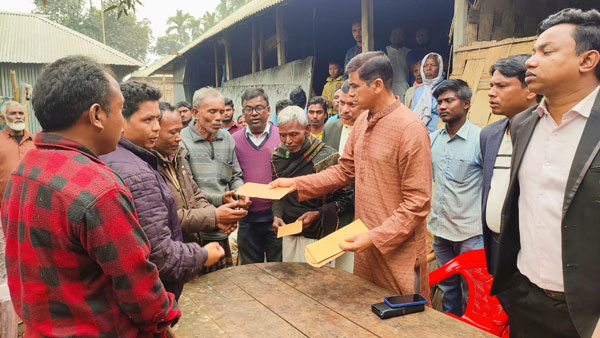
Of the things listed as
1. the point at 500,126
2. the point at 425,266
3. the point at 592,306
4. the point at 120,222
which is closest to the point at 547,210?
the point at 592,306

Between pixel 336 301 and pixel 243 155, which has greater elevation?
pixel 243 155

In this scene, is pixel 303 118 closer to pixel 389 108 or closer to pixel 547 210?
pixel 389 108

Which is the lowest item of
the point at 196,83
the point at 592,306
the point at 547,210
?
the point at 592,306

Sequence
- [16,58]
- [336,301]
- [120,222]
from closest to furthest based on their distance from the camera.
→ [120,222], [336,301], [16,58]

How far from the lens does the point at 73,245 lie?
48.5 inches

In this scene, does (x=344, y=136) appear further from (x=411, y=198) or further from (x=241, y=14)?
(x=241, y=14)

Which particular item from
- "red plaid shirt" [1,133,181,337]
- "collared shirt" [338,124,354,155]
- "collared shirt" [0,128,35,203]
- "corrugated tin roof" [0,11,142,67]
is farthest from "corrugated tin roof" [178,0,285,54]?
"red plaid shirt" [1,133,181,337]

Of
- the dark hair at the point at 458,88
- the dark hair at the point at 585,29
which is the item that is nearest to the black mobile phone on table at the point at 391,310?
the dark hair at the point at 585,29

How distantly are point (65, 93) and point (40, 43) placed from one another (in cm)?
1900

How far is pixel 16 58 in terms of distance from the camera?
1498 centimetres

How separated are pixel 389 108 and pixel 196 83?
16.4 metres

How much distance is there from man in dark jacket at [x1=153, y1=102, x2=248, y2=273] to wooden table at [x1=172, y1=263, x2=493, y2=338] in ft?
1.03

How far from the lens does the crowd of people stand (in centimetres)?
125

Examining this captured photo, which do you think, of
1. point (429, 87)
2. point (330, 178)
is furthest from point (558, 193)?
point (429, 87)
